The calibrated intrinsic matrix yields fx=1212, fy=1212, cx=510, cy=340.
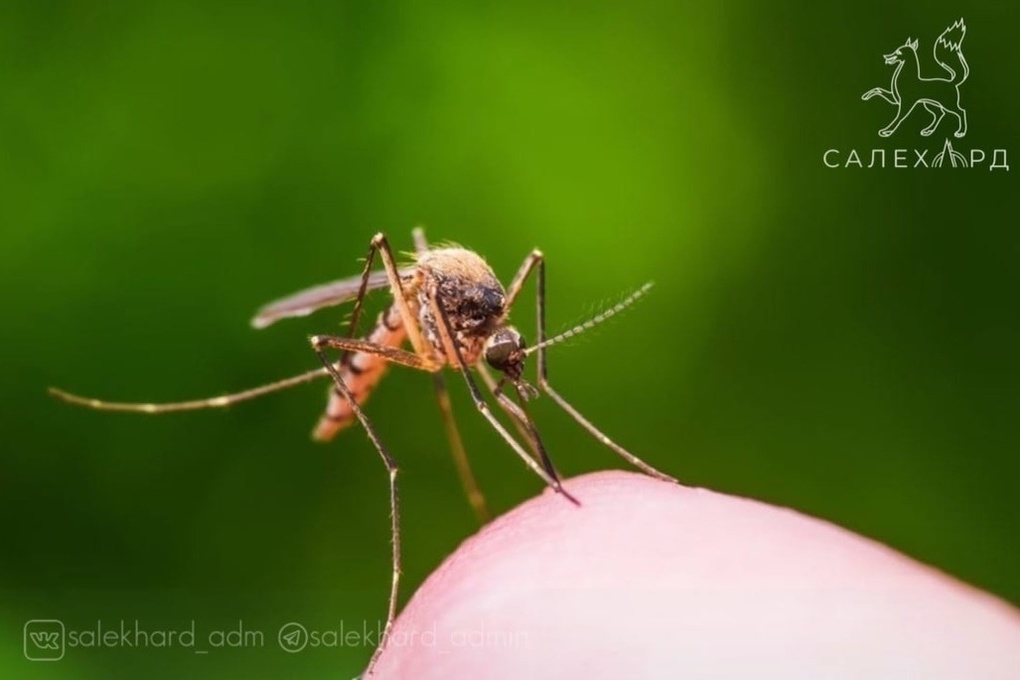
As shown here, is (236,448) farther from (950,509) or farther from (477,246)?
(950,509)

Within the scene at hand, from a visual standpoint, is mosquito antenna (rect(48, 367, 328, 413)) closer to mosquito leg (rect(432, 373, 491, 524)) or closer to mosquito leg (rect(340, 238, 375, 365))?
mosquito leg (rect(340, 238, 375, 365))

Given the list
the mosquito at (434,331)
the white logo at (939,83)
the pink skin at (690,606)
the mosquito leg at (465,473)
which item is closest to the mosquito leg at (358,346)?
the mosquito at (434,331)

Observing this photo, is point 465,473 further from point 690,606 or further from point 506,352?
point 690,606

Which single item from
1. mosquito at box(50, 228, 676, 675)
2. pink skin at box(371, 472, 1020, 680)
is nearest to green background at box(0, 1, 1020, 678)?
mosquito at box(50, 228, 676, 675)

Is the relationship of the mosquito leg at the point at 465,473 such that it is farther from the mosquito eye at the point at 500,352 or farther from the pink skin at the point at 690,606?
the pink skin at the point at 690,606

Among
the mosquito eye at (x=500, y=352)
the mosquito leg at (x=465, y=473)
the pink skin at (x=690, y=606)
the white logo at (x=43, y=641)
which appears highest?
the mosquito eye at (x=500, y=352)

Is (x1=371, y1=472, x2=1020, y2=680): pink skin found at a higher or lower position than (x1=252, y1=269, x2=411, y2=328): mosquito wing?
lower
